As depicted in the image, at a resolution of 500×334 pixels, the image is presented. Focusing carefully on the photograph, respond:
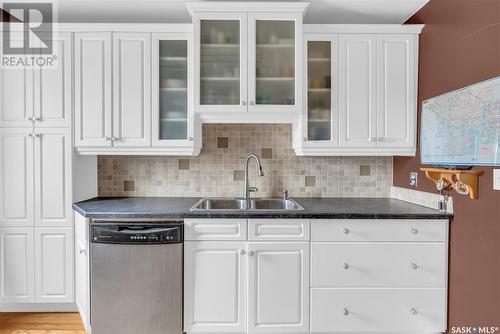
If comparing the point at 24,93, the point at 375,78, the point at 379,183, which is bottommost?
the point at 379,183

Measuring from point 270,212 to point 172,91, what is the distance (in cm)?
118

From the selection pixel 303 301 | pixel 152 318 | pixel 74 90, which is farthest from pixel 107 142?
pixel 303 301

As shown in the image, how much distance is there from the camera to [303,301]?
1865 millimetres

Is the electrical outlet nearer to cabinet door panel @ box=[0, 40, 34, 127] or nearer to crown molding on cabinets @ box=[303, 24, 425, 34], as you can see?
crown molding on cabinets @ box=[303, 24, 425, 34]

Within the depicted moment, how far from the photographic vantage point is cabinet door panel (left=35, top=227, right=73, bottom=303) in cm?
217

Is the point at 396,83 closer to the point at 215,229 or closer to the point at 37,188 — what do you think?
the point at 215,229

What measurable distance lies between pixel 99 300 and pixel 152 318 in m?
0.36

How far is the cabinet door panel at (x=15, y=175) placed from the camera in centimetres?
214

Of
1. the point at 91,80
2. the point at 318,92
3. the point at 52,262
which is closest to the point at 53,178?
the point at 52,262

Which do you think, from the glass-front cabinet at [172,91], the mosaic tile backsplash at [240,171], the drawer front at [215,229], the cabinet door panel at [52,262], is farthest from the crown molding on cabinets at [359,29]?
the cabinet door panel at [52,262]

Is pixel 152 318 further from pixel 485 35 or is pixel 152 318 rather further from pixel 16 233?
pixel 485 35

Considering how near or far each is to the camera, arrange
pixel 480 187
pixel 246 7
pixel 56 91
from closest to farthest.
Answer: pixel 480 187, pixel 246 7, pixel 56 91

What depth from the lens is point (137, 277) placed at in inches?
71.8

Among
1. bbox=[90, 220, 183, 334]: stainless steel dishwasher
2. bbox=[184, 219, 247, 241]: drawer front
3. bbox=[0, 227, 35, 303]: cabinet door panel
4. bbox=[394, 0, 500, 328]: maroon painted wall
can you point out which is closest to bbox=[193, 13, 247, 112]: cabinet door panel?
bbox=[184, 219, 247, 241]: drawer front
